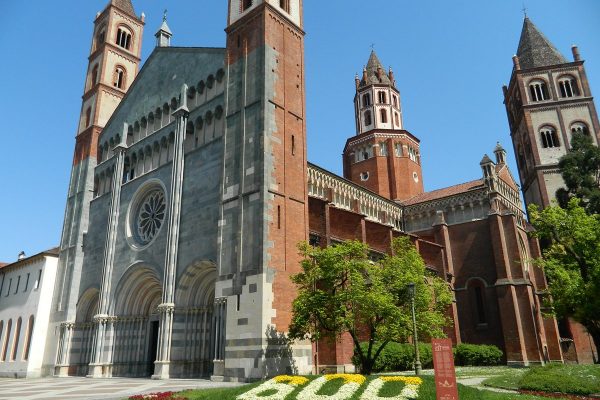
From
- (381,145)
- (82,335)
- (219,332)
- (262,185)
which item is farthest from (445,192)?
(82,335)

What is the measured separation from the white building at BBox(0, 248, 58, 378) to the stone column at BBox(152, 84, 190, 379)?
15.6 metres

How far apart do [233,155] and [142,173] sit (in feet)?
33.5

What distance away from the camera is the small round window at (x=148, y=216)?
2895 centimetres

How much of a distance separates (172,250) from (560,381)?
64.5 feet

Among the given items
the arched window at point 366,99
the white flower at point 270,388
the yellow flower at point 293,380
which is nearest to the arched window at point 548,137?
the arched window at point 366,99

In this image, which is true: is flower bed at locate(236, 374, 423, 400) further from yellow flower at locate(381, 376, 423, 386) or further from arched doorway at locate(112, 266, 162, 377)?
arched doorway at locate(112, 266, 162, 377)

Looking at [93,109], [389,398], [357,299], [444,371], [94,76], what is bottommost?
[389,398]

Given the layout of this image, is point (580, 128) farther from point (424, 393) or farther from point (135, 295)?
point (135, 295)

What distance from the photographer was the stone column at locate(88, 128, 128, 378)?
2859 cm

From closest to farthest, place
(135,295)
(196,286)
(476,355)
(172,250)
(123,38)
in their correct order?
(196,286)
(172,250)
(135,295)
(476,355)
(123,38)

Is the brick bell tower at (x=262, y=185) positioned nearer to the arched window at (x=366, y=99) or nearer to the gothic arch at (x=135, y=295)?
the gothic arch at (x=135, y=295)

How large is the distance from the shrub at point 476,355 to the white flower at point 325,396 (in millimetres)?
23319

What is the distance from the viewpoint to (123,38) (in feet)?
140

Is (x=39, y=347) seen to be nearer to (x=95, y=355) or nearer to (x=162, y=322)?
(x=95, y=355)
